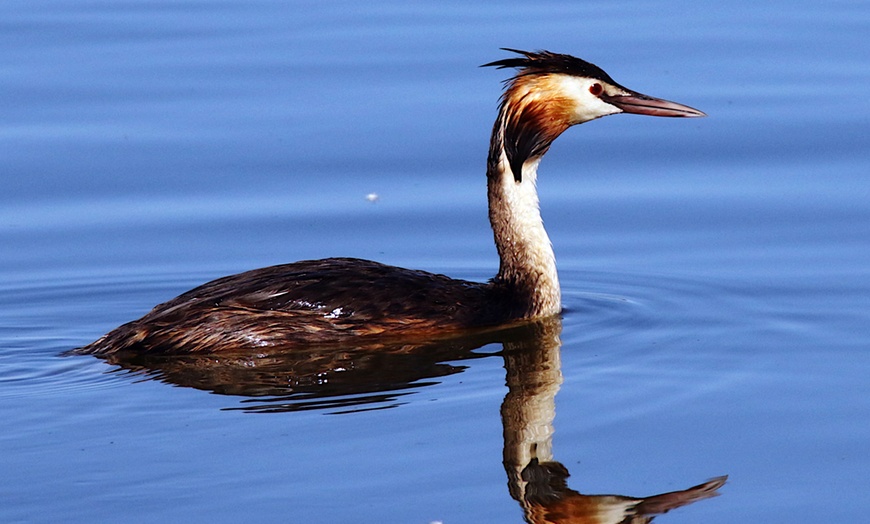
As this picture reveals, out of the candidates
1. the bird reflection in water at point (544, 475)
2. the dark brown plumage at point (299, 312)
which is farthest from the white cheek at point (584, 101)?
the bird reflection in water at point (544, 475)

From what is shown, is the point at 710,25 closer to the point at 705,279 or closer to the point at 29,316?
the point at 705,279

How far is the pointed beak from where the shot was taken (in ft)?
33.5

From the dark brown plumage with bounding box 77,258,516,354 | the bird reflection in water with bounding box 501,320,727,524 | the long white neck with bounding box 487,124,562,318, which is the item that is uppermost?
the long white neck with bounding box 487,124,562,318

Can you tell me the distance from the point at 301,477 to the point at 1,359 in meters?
2.67

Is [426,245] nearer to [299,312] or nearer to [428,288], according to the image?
[428,288]

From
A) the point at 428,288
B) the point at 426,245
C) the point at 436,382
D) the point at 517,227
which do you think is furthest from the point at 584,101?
the point at 436,382

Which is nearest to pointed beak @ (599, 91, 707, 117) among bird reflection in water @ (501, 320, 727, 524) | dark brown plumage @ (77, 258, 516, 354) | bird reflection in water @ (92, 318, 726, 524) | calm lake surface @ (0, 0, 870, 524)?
calm lake surface @ (0, 0, 870, 524)

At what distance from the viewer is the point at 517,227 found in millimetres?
10258

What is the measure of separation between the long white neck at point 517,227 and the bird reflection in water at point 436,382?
1.07 feet

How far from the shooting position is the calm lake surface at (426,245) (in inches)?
288

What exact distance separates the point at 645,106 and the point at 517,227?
1085 millimetres

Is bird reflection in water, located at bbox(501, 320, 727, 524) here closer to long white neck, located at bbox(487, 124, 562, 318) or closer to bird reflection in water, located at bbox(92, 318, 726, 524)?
bird reflection in water, located at bbox(92, 318, 726, 524)

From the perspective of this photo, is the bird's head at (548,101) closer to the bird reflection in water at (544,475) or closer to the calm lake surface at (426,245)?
the calm lake surface at (426,245)

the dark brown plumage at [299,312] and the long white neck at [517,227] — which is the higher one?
the long white neck at [517,227]
